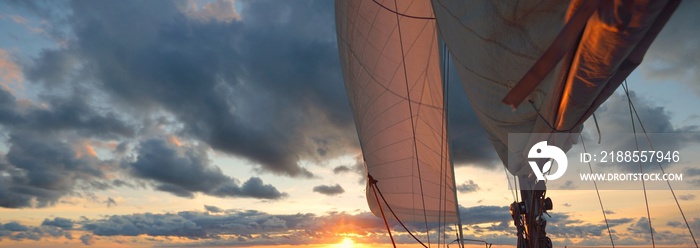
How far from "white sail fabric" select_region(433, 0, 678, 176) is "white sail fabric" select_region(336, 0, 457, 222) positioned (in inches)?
126

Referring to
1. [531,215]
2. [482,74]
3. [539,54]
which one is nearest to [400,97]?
[531,215]

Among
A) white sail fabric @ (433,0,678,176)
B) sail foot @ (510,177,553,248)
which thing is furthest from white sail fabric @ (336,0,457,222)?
white sail fabric @ (433,0,678,176)

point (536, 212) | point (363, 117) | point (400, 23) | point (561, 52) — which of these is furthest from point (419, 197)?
point (561, 52)

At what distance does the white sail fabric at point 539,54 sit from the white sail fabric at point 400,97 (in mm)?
3191

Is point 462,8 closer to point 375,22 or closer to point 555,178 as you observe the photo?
point 555,178

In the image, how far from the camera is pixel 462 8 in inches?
211

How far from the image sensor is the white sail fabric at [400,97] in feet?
32.9

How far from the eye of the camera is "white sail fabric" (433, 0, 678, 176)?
2.72 meters

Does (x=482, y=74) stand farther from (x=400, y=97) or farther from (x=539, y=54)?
(x=400, y=97)

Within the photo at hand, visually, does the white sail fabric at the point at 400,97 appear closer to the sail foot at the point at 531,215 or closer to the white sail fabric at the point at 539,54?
the sail foot at the point at 531,215

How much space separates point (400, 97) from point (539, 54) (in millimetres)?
5957

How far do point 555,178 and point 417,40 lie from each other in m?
3.85

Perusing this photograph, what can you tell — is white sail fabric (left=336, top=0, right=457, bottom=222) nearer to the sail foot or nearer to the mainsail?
the mainsail

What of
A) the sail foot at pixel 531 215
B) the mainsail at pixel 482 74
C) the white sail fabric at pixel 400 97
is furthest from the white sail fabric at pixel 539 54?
the white sail fabric at pixel 400 97
